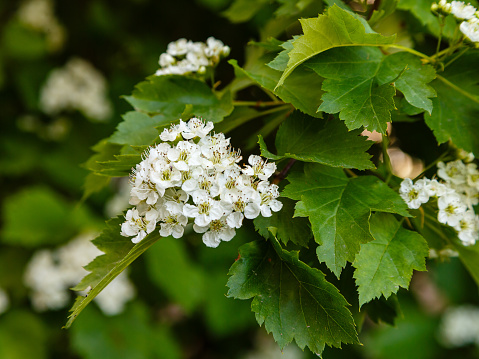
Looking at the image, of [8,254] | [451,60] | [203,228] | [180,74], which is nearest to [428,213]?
[451,60]

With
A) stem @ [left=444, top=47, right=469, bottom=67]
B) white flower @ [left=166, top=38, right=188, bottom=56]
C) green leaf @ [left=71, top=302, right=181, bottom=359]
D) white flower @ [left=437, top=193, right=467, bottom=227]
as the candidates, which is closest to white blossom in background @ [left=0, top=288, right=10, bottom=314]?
green leaf @ [left=71, top=302, right=181, bottom=359]

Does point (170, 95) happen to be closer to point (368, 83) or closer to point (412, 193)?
point (368, 83)

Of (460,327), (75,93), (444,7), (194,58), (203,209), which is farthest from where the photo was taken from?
(460,327)

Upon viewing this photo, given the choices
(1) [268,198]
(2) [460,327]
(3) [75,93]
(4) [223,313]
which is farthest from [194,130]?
(2) [460,327]

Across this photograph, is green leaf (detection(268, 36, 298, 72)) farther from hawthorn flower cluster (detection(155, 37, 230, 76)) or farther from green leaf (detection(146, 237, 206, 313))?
green leaf (detection(146, 237, 206, 313))

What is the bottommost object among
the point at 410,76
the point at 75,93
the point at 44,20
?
the point at 75,93

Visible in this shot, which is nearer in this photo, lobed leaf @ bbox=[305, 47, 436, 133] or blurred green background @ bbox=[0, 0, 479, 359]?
lobed leaf @ bbox=[305, 47, 436, 133]
